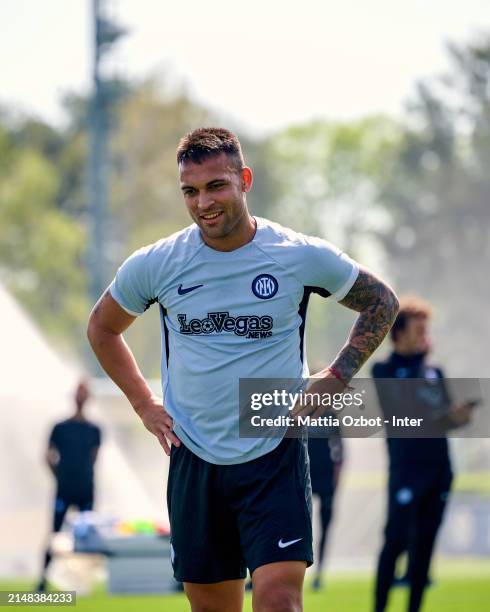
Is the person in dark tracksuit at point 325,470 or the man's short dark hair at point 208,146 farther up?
the man's short dark hair at point 208,146

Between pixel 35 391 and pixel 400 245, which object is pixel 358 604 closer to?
pixel 35 391

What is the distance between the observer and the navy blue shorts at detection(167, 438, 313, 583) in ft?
17.5

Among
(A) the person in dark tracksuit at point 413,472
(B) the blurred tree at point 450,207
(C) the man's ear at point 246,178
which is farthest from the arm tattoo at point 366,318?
(B) the blurred tree at point 450,207

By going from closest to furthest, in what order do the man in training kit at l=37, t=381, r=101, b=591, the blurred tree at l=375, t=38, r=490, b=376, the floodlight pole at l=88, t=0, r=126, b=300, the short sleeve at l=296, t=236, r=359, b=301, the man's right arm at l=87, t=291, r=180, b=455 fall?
the short sleeve at l=296, t=236, r=359, b=301
the man's right arm at l=87, t=291, r=180, b=455
the man in training kit at l=37, t=381, r=101, b=591
the floodlight pole at l=88, t=0, r=126, b=300
the blurred tree at l=375, t=38, r=490, b=376

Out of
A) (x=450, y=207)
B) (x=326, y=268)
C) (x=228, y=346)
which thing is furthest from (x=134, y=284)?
(x=450, y=207)

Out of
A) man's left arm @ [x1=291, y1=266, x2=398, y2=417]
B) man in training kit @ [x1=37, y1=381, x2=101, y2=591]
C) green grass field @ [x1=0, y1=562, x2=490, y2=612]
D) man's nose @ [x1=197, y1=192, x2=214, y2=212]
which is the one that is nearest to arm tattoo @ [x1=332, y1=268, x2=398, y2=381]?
man's left arm @ [x1=291, y1=266, x2=398, y2=417]

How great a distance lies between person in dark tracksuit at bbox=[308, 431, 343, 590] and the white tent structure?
9581mm

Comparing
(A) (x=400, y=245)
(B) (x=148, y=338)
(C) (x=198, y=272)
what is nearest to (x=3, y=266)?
(B) (x=148, y=338)

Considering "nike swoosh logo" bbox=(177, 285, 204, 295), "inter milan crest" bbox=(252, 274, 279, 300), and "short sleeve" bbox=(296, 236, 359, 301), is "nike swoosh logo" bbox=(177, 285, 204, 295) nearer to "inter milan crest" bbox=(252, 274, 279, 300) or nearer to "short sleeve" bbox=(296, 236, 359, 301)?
"inter milan crest" bbox=(252, 274, 279, 300)

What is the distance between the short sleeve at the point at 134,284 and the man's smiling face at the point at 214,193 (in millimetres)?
308

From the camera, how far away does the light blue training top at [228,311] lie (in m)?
5.48

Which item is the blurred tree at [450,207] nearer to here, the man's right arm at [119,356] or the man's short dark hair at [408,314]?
the man's short dark hair at [408,314]

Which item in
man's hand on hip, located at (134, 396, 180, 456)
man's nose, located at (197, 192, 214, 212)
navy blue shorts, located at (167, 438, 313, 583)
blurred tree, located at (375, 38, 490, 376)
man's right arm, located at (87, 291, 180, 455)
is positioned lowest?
navy blue shorts, located at (167, 438, 313, 583)

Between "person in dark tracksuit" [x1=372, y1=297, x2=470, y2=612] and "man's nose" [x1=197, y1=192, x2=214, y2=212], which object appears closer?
"man's nose" [x1=197, y1=192, x2=214, y2=212]
